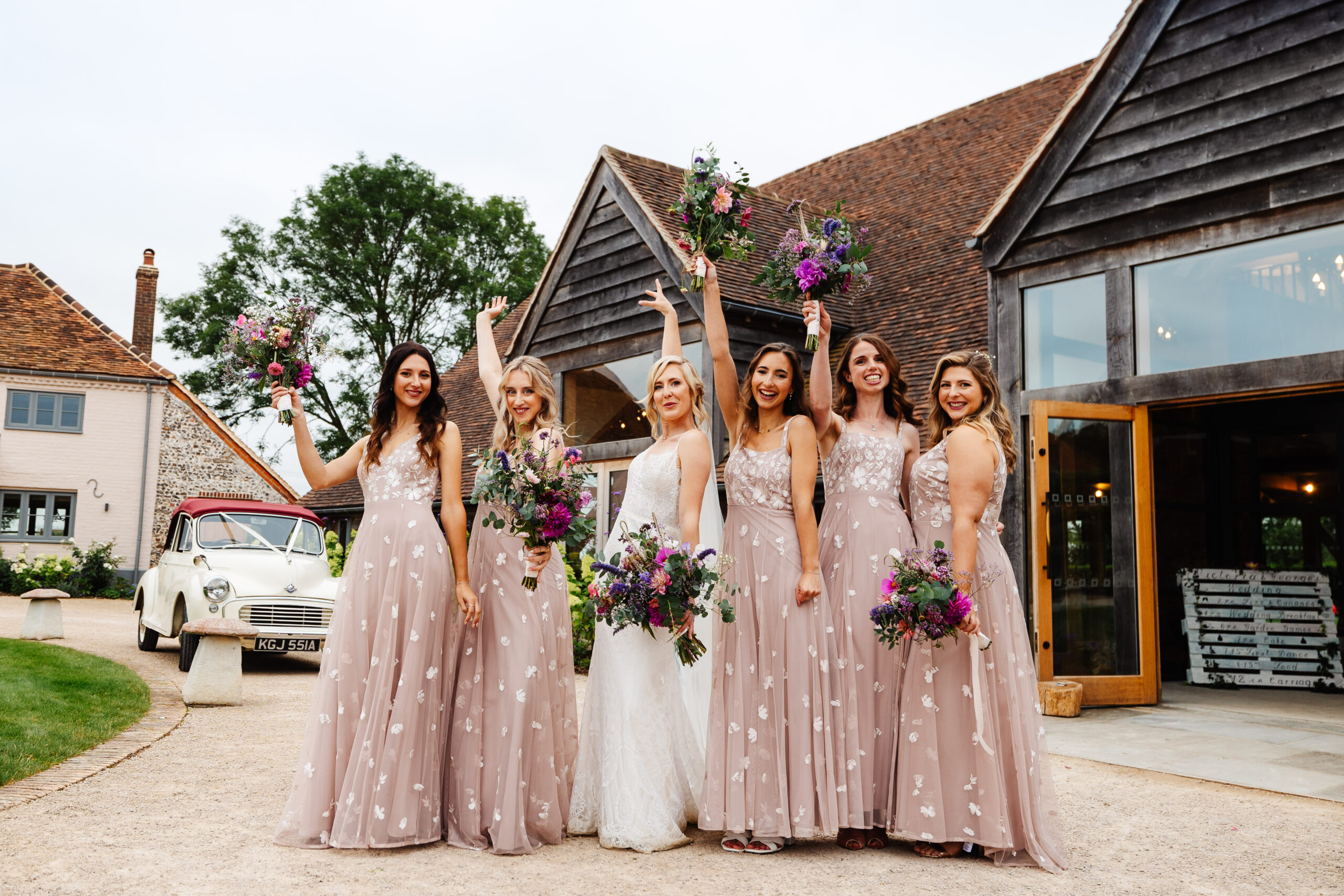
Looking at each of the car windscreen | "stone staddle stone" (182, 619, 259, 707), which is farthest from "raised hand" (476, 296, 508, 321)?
the car windscreen

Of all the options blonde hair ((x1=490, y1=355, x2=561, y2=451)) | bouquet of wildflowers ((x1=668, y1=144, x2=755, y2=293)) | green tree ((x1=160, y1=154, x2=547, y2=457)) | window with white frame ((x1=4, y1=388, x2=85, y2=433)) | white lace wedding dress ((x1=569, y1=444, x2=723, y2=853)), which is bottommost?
white lace wedding dress ((x1=569, y1=444, x2=723, y2=853))

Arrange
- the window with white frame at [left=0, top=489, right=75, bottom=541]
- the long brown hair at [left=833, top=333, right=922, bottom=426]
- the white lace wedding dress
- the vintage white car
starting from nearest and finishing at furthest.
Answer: the white lace wedding dress → the long brown hair at [left=833, top=333, right=922, bottom=426] → the vintage white car → the window with white frame at [left=0, top=489, right=75, bottom=541]

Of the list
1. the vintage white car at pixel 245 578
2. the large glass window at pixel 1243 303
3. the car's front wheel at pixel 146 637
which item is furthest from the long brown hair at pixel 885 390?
the car's front wheel at pixel 146 637

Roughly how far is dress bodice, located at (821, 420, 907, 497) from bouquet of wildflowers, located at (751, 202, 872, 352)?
511mm

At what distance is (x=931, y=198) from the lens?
49.0ft

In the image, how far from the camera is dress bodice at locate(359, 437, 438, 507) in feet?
15.0

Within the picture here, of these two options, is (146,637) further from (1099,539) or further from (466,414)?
(1099,539)

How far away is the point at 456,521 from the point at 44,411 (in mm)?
26679

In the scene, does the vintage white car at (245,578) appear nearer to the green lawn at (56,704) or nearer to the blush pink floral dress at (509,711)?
the green lawn at (56,704)

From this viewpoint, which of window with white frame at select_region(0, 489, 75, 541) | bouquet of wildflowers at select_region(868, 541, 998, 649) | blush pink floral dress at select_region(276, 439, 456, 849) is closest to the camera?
bouquet of wildflowers at select_region(868, 541, 998, 649)

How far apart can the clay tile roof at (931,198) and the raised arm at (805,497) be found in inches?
261

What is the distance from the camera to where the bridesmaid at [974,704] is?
4.21 meters

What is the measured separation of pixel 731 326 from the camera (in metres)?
12.4

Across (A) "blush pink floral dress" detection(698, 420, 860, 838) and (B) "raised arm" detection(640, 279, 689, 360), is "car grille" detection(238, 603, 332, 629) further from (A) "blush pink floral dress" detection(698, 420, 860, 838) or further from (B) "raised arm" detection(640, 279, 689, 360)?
(A) "blush pink floral dress" detection(698, 420, 860, 838)
